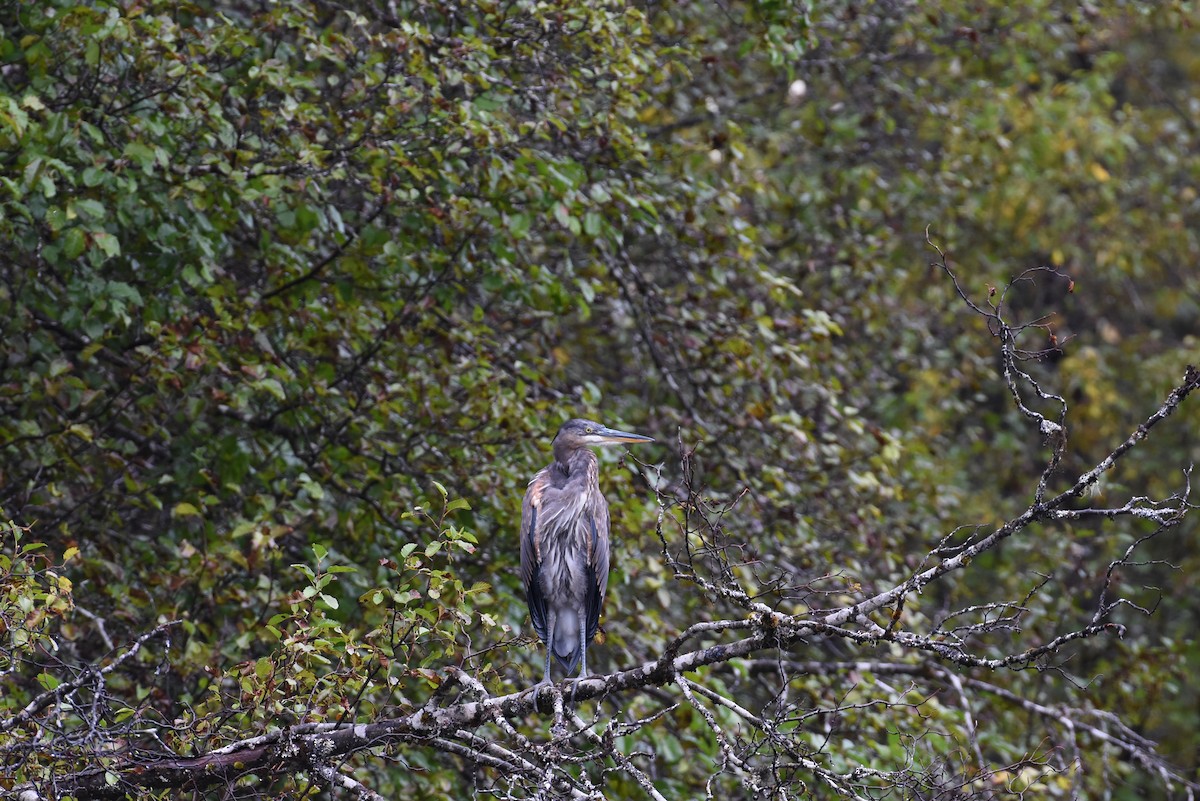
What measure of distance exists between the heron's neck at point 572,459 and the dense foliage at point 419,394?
151 mm

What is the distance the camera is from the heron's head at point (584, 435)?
5332 millimetres

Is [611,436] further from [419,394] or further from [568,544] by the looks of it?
[419,394]

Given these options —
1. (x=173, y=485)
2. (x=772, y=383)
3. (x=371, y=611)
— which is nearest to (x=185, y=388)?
(x=173, y=485)

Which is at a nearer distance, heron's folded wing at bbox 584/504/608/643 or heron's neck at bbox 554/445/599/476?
heron's folded wing at bbox 584/504/608/643

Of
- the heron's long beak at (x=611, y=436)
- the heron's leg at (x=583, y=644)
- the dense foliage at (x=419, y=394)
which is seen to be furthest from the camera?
the heron's long beak at (x=611, y=436)

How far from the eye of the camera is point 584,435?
535 cm

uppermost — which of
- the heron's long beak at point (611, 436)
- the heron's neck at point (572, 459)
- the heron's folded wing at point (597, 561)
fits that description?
the heron's long beak at point (611, 436)

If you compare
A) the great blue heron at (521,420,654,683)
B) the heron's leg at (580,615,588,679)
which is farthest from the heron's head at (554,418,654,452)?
the heron's leg at (580,615,588,679)

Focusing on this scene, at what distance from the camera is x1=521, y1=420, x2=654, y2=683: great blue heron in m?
5.07

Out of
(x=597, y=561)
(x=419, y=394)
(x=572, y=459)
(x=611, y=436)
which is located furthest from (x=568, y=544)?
(x=419, y=394)

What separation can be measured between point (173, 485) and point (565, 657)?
1.71 meters

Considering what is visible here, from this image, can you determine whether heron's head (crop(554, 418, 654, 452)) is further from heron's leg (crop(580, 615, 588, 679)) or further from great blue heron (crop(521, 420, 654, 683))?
heron's leg (crop(580, 615, 588, 679))

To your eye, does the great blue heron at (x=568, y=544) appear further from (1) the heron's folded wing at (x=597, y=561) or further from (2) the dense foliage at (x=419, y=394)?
(2) the dense foliage at (x=419, y=394)

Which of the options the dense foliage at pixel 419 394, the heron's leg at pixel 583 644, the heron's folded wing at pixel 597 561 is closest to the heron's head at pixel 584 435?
the dense foliage at pixel 419 394
